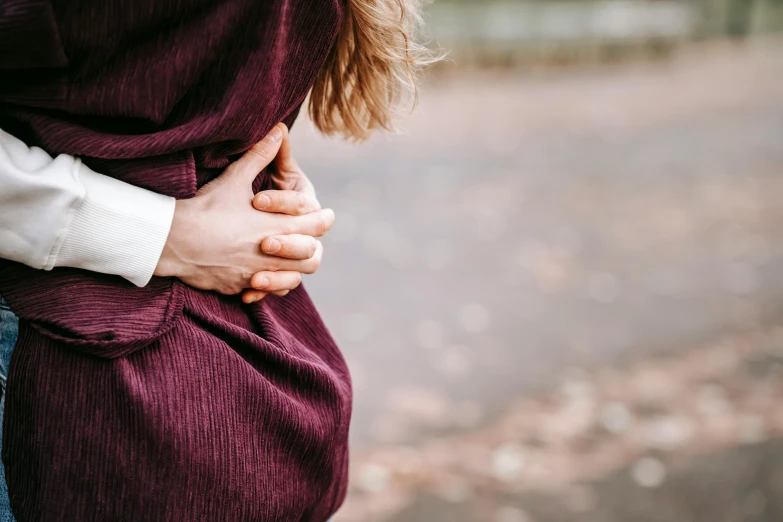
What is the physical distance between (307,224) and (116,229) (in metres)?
0.35

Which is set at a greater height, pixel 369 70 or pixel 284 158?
pixel 369 70

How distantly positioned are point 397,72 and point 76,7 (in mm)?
654

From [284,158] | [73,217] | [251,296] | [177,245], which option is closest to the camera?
[73,217]

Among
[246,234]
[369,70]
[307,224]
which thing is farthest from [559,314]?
[246,234]

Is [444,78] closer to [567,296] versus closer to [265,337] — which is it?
[567,296]

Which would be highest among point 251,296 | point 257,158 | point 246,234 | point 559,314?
point 257,158

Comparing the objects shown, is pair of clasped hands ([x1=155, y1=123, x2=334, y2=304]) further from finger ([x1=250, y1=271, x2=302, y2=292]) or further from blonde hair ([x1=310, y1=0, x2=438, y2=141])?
blonde hair ([x1=310, y1=0, x2=438, y2=141])

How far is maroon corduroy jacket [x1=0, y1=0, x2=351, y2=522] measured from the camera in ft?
3.35

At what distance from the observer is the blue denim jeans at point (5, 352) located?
41.0 inches

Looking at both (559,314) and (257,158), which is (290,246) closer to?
(257,158)

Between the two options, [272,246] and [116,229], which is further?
[272,246]

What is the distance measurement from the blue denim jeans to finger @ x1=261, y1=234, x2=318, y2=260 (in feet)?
1.27

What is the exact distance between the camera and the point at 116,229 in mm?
1073

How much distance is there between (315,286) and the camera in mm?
4969
